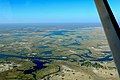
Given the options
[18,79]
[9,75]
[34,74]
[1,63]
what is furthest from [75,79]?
[1,63]

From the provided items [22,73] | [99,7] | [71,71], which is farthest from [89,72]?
[99,7]

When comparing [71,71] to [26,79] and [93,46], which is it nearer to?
[26,79]

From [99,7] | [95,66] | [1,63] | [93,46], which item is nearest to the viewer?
[99,7]

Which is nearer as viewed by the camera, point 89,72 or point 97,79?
point 97,79

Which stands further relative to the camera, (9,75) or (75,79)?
(9,75)

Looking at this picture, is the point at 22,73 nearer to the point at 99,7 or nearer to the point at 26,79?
the point at 26,79

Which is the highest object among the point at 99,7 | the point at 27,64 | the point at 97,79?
the point at 99,7

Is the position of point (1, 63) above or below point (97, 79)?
above

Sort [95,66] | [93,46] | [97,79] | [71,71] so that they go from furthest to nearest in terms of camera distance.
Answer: [93,46], [95,66], [71,71], [97,79]

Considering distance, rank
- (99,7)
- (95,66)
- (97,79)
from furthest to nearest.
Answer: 1. (95,66)
2. (97,79)
3. (99,7)
